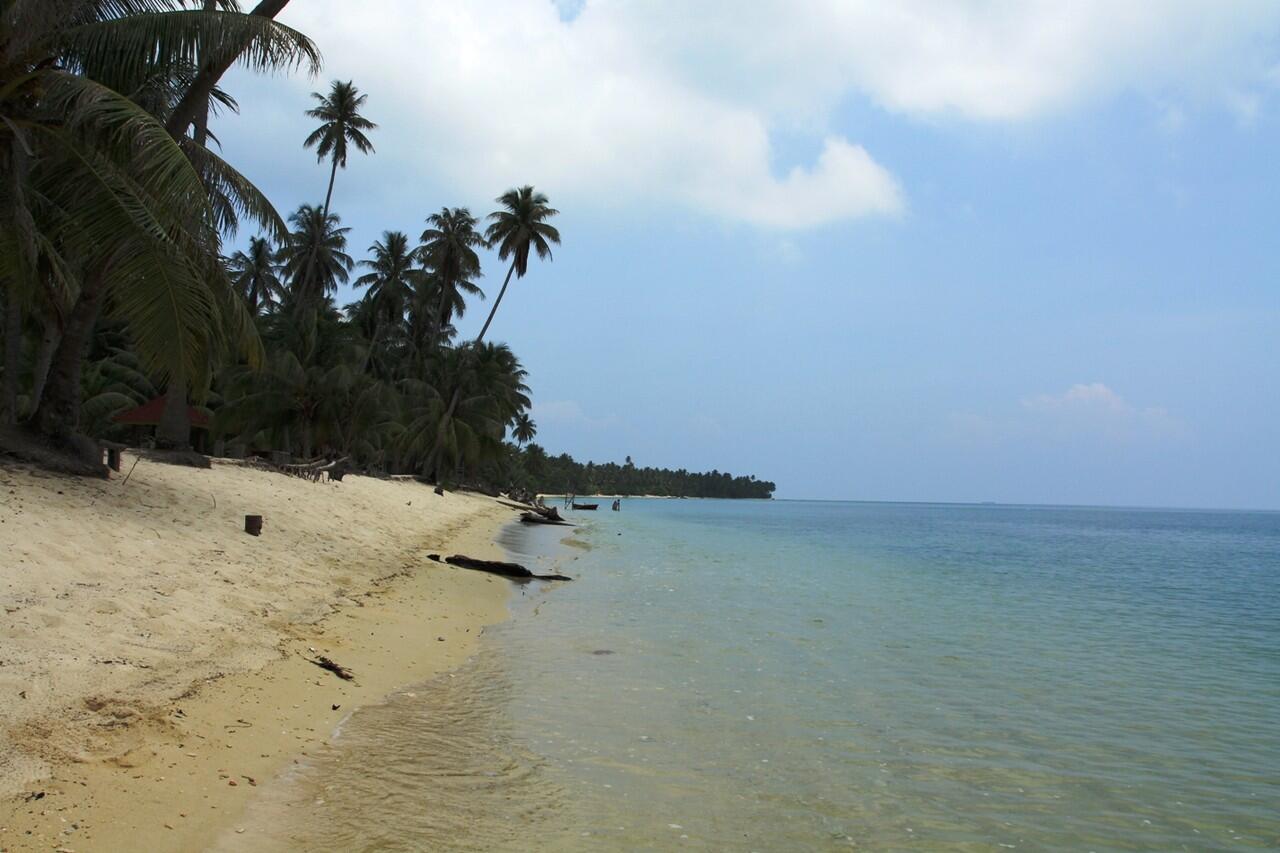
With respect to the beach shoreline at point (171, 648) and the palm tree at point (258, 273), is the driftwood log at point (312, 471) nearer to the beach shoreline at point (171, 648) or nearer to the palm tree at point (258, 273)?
the beach shoreline at point (171, 648)

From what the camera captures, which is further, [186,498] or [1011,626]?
[1011,626]

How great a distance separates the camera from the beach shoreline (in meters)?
4.12

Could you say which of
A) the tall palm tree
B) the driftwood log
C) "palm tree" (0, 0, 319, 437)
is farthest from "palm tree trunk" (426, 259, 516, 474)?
"palm tree" (0, 0, 319, 437)

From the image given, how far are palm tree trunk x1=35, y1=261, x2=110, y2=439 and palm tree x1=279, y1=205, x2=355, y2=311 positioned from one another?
33.3 meters

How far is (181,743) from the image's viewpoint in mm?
4898

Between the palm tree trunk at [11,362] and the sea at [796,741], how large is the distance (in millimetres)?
7939

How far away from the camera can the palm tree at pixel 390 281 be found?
51844 millimetres

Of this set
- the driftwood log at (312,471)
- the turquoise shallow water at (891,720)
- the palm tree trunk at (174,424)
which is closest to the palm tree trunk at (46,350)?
the palm tree trunk at (174,424)

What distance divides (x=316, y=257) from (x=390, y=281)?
6217mm

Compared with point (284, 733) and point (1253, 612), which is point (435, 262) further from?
point (284, 733)

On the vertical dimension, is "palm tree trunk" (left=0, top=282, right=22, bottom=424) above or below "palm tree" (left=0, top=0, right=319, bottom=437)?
below

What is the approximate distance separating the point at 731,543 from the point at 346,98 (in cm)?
2933

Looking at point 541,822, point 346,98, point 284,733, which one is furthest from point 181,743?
point 346,98

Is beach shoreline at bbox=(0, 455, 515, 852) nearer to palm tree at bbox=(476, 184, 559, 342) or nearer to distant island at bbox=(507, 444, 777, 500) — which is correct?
palm tree at bbox=(476, 184, 559, 342)
